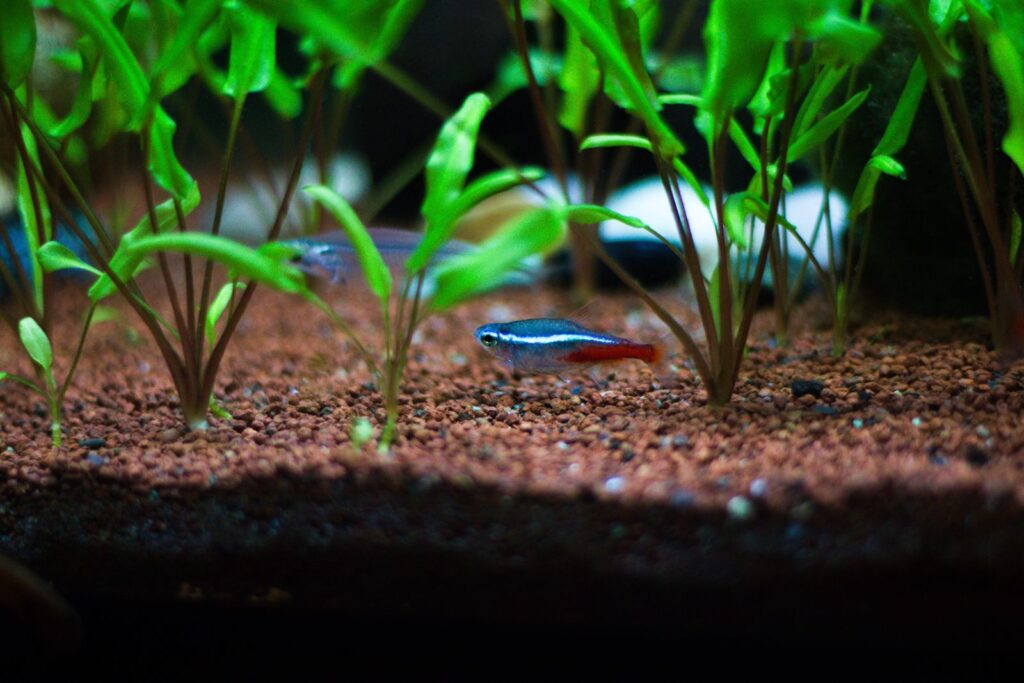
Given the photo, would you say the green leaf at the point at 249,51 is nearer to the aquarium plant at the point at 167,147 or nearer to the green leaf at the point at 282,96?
the aquarium plant at the point at 167,147

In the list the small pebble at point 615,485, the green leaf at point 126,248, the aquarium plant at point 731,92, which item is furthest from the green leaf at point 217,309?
the small pebble at point 615,485

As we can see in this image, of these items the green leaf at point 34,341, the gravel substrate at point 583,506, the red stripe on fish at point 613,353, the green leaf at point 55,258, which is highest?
the green leaf at point 55,258

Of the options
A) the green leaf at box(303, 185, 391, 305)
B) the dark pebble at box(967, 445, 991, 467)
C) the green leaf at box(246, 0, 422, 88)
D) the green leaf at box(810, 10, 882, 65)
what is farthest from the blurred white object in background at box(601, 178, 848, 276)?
the green leaf at box(246, 0, 422, 88)

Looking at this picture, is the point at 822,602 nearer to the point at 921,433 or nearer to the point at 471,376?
the point at 921,433

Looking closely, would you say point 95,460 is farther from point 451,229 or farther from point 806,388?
point 806,388

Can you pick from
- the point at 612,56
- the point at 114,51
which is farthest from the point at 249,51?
the point at 612,56

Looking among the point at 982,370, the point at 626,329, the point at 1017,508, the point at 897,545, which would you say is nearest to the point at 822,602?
the point at 897,545
